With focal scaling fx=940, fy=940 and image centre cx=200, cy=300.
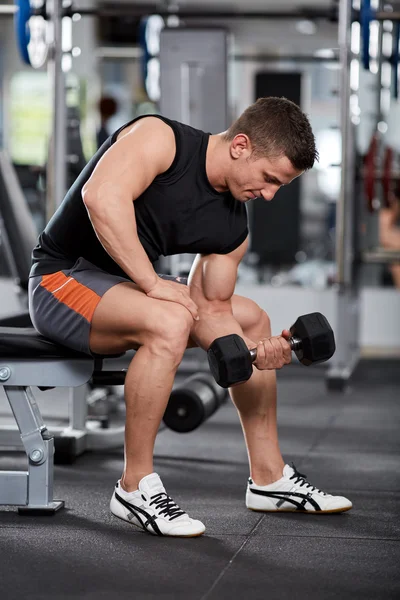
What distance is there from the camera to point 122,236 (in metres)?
2.00

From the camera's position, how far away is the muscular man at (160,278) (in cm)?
201

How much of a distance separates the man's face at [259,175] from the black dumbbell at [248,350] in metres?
0.30

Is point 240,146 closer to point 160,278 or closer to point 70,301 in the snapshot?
point 160,278

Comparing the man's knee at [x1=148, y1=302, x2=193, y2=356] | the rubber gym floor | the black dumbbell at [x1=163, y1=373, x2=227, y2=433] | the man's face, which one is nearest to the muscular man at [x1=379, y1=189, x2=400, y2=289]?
the rubber gym floor

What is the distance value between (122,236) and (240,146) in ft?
1.07

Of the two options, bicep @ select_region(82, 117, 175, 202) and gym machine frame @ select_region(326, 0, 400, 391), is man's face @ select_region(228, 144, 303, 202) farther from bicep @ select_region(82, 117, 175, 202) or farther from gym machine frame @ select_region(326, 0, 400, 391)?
gym machine frame @ select_region(326, 0, 400, 391)

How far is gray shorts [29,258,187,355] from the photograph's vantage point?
2.11 m

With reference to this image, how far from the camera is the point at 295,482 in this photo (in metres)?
2.27

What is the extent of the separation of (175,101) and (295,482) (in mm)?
2581

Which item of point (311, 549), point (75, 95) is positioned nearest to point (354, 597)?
point (311, 549)

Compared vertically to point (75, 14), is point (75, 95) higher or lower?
lower

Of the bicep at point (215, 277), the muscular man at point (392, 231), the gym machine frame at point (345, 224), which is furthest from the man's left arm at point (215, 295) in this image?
the muscular man at point (392, 231)

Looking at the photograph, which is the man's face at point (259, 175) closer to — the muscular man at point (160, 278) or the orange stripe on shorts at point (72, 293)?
the muscular man at point (160, 278)

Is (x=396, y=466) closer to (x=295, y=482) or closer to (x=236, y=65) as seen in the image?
(x=295, y=482)
